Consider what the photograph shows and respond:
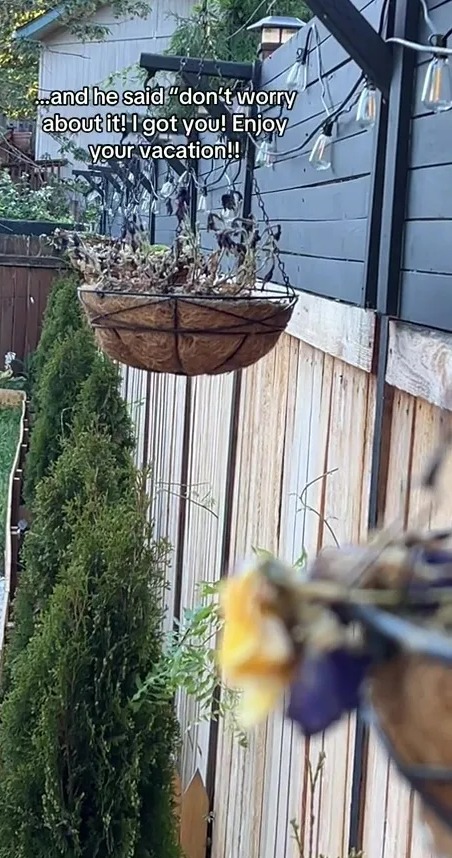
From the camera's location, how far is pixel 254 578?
1.08ft

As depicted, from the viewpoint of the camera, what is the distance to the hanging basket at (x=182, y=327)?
1569 mm

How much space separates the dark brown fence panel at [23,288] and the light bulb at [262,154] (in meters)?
6.00

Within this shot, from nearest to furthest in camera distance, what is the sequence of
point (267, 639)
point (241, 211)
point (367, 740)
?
point (267, 639) → point (367, 740) → point (241, 211)

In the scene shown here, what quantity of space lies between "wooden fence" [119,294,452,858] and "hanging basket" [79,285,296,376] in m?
0.18

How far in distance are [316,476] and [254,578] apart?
1544mm

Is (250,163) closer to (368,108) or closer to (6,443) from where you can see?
(368,108)

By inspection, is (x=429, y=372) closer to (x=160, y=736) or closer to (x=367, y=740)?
(x=367, y=740)

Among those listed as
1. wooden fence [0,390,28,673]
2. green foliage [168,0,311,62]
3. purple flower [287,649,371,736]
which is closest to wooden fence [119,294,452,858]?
purple flower [287,649,371,736]

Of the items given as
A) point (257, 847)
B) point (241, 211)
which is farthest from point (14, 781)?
point (241, 211)

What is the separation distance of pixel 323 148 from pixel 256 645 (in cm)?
158

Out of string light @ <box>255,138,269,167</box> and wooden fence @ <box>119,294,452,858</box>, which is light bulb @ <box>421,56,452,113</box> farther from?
string light @ <box>255,138,269,167</box>

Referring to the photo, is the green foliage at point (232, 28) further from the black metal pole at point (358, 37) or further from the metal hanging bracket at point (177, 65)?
the black metal pole at point (358, 37)

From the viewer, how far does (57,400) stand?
493 cm

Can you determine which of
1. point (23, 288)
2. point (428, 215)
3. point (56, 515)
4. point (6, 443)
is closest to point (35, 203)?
point (23, 288)
